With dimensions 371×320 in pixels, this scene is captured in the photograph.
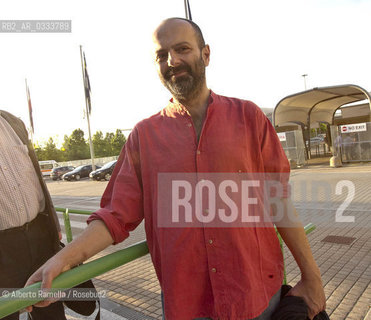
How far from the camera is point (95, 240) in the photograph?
4.18 feet

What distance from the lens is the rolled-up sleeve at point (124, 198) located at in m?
1.33

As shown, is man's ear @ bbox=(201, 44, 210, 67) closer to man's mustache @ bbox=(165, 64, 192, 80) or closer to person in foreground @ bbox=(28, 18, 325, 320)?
person in foreground @ bbox=(28, 18, 325, 320)

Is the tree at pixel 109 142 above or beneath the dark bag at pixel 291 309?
above

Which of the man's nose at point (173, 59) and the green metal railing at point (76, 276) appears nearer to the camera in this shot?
the green metal railing at point (76, 276)

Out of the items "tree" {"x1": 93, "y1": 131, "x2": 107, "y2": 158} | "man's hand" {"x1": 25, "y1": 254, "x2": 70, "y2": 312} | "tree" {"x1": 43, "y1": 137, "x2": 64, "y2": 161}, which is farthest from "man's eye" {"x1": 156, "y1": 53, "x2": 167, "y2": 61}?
"tree" {"x1": 93, "y1": 131, "x2": 107, "y2": 158}

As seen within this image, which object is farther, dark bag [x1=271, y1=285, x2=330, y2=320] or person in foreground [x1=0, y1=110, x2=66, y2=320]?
person in foreground [x1=0, y1=110, x2=66, y2=320]

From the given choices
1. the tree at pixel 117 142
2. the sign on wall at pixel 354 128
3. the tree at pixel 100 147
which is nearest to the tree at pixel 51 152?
the tree at pixel 100 147

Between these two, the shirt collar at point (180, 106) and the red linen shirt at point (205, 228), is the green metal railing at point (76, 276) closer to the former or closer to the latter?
the red linen shirt at point (205, 228)

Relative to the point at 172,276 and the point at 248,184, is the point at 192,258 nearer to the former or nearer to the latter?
the point at 172,276

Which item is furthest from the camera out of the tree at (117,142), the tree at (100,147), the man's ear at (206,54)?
the tree at (100,147)

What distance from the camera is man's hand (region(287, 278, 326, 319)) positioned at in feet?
4.54

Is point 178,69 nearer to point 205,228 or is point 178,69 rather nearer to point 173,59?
point 173,59

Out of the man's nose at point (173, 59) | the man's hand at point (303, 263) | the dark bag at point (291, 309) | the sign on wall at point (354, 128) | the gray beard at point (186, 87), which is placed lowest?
the dark bag at point (291, 309)

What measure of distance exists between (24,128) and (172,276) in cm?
167
